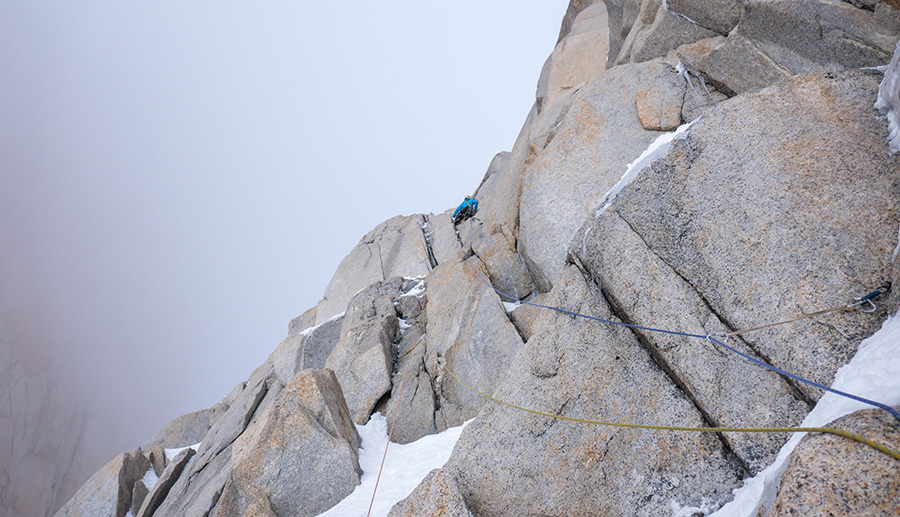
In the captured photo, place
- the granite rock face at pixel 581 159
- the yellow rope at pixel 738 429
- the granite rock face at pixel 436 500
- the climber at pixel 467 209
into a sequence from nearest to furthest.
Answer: the yellow rope at pixel 738 429 < the granite rock face at pixel 436 500 < the granite rock face at pixel 581 159 < the climber at pixel 467 209

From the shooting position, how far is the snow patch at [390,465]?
36.9ft

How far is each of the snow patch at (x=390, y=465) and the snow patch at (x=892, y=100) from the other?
34.0ft

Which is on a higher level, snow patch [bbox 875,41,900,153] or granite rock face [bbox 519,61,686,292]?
snow patch [bbox 875,41,900,153]

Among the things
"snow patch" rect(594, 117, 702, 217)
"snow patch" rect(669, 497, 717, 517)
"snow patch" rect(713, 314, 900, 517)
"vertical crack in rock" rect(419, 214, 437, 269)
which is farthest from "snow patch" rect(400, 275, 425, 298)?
"snow patch" rect(713, 314, 900, 517)

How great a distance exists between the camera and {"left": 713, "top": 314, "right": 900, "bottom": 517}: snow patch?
4.38 meters

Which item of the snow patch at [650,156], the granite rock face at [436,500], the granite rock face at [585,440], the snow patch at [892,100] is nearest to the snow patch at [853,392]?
the granite rock face at [585,440]

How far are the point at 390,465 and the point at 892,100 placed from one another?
12.7 metres

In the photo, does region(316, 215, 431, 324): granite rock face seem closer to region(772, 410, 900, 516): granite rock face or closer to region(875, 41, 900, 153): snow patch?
region(875, 41, 900, 153): snow patch

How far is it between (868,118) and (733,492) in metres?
5.52

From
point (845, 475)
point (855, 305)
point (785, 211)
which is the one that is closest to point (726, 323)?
point (855, 305)

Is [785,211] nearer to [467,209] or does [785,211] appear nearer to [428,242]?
[467,209]

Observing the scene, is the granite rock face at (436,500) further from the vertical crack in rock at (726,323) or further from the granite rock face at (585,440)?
the vertical crack in rock at (726,323)

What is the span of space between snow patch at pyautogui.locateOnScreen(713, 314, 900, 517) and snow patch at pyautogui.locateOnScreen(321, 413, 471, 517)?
7593mm

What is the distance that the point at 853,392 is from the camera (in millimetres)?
4727
